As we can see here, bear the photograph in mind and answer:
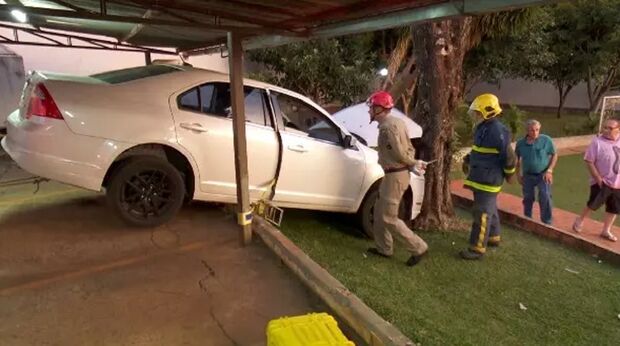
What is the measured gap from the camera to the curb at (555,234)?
559 cm

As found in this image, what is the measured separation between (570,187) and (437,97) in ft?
17.1

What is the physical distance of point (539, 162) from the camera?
21.7ft

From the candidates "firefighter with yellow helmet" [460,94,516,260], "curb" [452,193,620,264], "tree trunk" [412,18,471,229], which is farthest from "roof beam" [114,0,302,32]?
"curb" [452,193,620,264]

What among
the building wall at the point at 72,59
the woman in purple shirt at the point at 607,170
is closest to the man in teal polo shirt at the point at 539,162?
the woman in purple shirt at the point at 607,170

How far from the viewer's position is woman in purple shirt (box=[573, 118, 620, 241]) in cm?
599

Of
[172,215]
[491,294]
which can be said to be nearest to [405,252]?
[491,294]

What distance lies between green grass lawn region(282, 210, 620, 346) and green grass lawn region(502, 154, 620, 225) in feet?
8.00

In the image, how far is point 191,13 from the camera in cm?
458

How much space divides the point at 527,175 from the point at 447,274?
283 centimetres

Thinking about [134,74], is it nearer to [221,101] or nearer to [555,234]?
[221,101]

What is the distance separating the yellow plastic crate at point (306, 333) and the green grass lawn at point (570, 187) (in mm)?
6523

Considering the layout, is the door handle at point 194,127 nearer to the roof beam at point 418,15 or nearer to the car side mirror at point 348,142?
the roof beam at point 418,15

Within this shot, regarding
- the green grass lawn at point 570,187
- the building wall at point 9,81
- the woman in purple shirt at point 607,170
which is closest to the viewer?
the woman in purple shirt at point 607,170

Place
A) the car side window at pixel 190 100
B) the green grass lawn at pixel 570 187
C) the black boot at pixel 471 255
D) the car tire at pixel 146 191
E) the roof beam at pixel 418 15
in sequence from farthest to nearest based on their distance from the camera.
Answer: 1. the green grass lawn at pixel 570 187
2. the black boot at pixel 471 255
3. the car side window at pixel 190 100
4. the car tire at pixel 146 191
5. the roof beam at pixel 418 15
